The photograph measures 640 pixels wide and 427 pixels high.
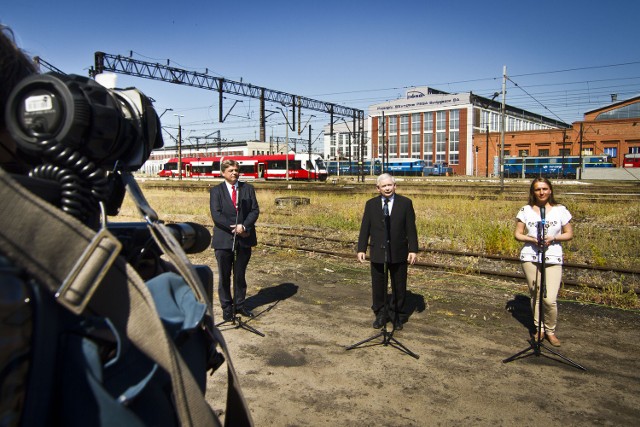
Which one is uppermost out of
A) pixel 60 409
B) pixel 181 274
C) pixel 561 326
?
pixel 181 274

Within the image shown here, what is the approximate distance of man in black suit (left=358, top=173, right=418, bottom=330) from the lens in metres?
6.30

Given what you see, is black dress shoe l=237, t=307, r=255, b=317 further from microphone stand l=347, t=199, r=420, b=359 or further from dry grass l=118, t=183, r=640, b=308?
dry grass l=118, t=183, r=640, b=308

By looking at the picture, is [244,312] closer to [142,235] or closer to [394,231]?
[394,231]

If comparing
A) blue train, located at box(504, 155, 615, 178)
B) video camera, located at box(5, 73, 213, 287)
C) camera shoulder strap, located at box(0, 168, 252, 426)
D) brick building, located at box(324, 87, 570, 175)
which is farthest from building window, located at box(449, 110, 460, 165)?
camera shoulder strap, located at box(0, 168, 252, 426)

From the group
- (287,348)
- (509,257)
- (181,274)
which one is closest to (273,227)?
(509,257)

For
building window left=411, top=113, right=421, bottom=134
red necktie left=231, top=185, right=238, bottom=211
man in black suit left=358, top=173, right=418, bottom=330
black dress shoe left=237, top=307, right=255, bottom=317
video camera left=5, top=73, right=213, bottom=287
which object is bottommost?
black dress shoe left=237, top=307, right=255, bottom=317

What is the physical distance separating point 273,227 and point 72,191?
13.1 meters

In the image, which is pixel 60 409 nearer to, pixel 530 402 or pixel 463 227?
pixel 530 402

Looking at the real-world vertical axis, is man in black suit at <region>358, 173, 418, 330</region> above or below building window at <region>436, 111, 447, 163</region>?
below

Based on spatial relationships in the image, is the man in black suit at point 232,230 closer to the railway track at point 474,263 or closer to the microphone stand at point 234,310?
the microphone stand at point 234,310

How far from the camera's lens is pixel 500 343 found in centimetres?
563

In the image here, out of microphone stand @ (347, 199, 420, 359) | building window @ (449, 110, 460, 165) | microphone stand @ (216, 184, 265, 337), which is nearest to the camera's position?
microphone stand @ (347, 199, 420, 359)

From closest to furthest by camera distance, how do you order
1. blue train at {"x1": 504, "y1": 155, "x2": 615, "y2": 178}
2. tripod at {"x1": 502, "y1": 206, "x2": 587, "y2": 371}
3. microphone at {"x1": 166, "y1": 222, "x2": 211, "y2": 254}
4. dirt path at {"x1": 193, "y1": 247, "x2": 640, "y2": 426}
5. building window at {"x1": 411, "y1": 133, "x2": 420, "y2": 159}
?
microphone at {"x1": 166, "y1": 222, "x2": 211, "y2": 254} → dirt path at {"x1": 193, "y1": 247, "x2": 640, "y2": 426} → tripod at {"x1": 502, "y1": 206, "x2": 587, "y2": 371} → blue train at {"x1": 504, "y1": 155, "x2": 615, "y2": 178} → building window at {"x1": 411, "y1": 133, "x2": 420, "y2": 159}

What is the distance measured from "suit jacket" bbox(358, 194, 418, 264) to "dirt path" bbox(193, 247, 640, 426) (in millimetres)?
887
